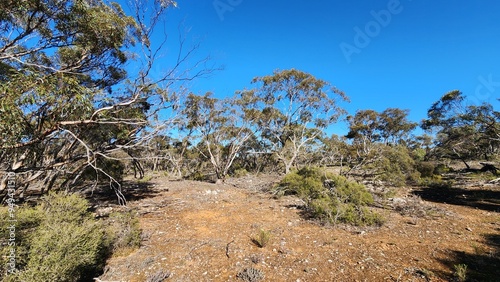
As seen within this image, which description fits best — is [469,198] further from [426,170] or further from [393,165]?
[426,170]

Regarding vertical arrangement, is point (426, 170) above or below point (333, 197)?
above

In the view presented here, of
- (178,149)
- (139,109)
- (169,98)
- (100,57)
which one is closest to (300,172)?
(169,98)

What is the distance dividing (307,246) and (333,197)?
2.99m

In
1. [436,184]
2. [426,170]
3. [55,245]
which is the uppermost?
[426,170]

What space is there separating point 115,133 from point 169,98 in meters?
2.17

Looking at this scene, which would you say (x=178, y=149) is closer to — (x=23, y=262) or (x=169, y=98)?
(x=169, y=98)

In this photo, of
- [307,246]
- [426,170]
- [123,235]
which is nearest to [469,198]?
[426,170]

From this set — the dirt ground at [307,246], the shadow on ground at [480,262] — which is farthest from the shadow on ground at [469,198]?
the shadow on ground at [480,262]

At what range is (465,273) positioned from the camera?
369 centimetres

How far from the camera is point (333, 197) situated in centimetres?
754

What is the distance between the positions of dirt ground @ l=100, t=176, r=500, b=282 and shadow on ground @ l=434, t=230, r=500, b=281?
0.02 meters

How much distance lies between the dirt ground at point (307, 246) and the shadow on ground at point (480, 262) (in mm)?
15

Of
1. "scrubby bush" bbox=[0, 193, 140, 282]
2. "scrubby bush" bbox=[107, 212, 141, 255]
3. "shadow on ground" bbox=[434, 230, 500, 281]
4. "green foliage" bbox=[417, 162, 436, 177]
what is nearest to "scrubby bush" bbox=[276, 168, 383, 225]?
"shadow on ground" bbox=[434, 230, 500, 281]

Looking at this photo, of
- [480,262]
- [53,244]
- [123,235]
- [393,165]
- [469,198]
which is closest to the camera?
[53,244]
